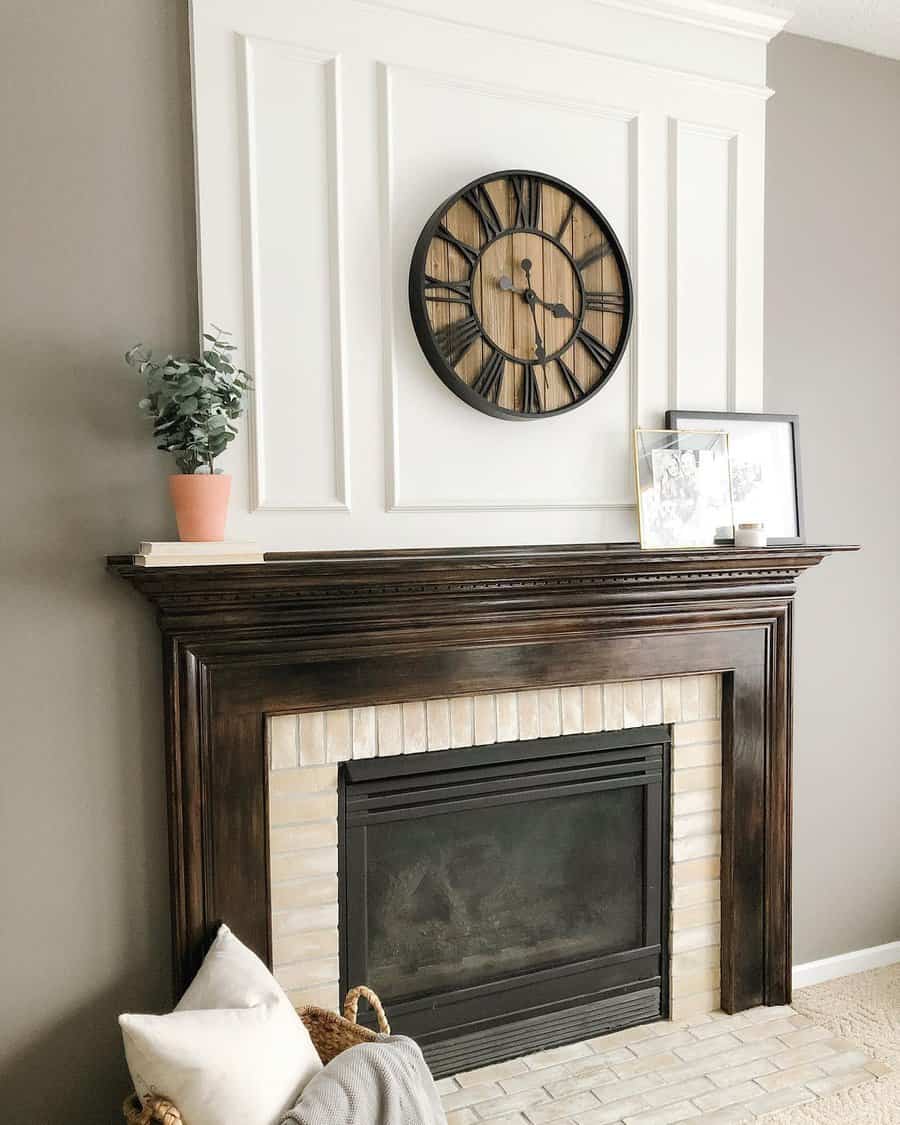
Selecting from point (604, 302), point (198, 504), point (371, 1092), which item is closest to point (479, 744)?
point (371, 1092)

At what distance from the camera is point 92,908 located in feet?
6.17

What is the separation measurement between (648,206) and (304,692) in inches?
57.6

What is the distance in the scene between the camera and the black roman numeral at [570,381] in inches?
87.5

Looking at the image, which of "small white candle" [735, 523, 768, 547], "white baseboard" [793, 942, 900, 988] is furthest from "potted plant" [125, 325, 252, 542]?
"white baseboard" [793, 942, 900, 988]

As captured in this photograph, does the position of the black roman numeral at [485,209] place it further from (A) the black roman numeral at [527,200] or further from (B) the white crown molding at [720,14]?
(B) the white crown molding at [720,14]

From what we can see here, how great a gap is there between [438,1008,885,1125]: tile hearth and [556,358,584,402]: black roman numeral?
1606 mm

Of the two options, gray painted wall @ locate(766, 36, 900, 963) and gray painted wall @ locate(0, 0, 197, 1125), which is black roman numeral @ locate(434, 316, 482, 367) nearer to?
gray painted wall @ locate(0, 0, 197, 1125)

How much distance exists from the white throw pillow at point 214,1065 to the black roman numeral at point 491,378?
4.48 feet

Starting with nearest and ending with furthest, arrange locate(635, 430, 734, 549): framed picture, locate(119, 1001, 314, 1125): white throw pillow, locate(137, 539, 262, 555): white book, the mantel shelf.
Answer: locate(119, 1001, 314, 1125): white throw pillow < locate(137, 539, 262, 555): white book < the mantel shelf < locate(635, 430, 734, 549): framed picture

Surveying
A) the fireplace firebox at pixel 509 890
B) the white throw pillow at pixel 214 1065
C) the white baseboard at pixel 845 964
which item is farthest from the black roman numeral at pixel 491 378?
the white baseboard at pixel 845 964

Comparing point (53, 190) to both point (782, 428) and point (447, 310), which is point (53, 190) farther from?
point (782, 428)

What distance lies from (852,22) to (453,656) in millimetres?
1963

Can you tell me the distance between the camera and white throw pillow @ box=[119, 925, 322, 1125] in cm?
158

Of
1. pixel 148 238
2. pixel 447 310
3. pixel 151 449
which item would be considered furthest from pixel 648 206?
pixel 151 449
